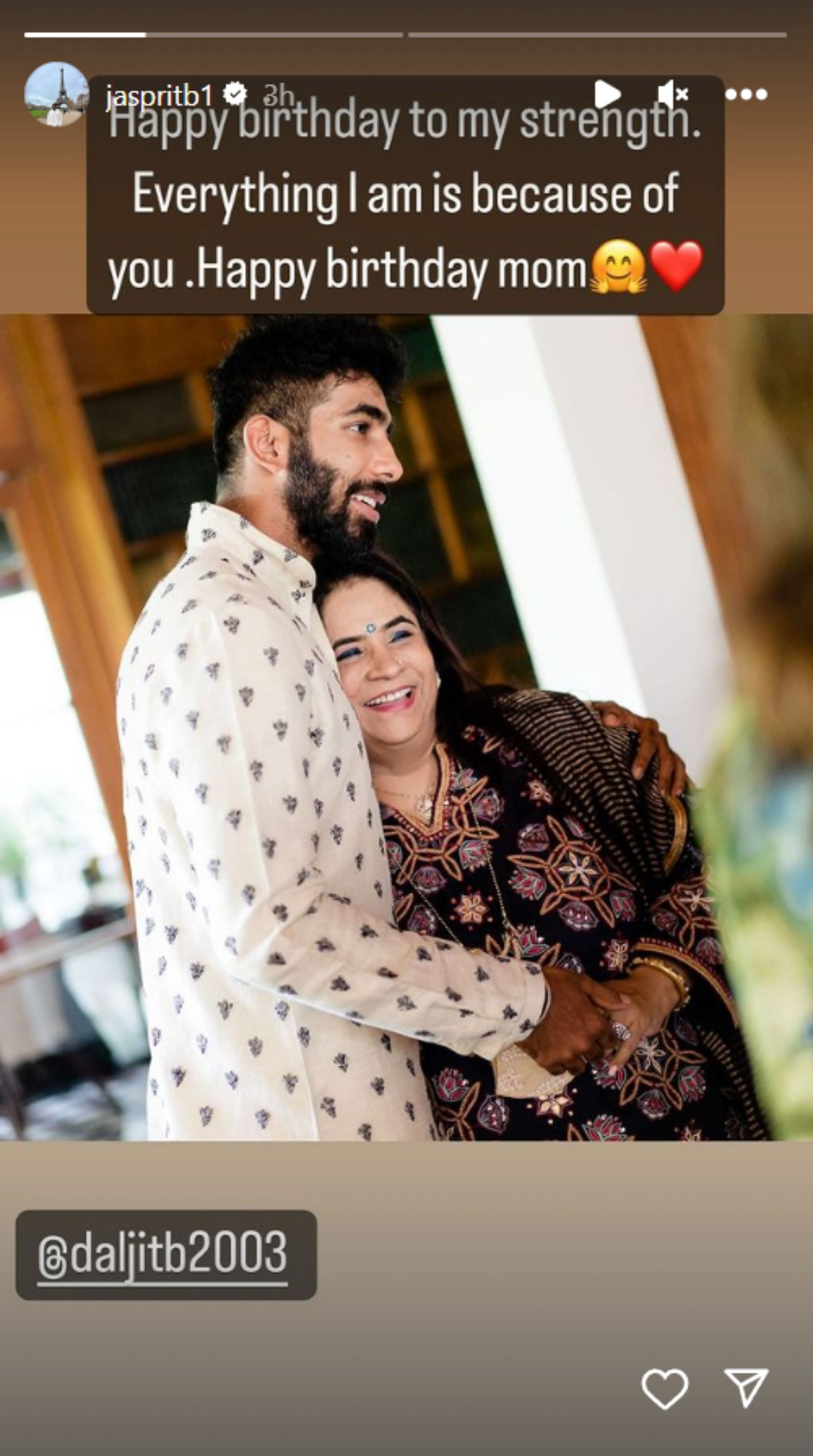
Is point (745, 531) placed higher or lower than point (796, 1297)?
higher

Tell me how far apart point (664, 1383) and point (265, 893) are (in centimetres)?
43

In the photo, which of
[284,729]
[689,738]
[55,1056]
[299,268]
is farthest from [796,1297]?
[299,268]

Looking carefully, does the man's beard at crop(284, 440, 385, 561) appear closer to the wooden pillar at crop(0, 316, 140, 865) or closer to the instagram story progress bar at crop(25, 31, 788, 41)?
the wooden pillar at crop(0, 316, 140, 865)

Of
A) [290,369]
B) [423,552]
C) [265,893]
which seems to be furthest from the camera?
[423,552]

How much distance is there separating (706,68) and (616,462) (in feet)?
0.99

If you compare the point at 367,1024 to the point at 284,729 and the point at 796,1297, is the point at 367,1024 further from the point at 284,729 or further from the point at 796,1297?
the point at 796,1297

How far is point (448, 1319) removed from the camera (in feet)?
3.20

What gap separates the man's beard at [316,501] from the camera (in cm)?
107

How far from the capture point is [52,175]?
1.01m

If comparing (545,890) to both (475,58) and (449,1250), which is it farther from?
(475,58)

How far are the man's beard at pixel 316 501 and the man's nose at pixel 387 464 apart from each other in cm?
1

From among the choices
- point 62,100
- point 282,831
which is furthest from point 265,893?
point 62,100

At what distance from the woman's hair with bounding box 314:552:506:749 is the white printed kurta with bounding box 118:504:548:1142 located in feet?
0.23

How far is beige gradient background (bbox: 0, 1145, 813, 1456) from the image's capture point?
3.14 feet
